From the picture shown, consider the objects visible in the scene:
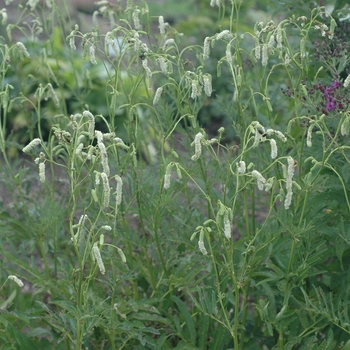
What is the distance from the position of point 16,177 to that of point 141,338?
0.89m

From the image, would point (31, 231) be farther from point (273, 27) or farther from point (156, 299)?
point (273, 27)

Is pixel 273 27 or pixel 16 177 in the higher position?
pixel 273 27

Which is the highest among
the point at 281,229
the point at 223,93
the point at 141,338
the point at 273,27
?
the point at 273,27

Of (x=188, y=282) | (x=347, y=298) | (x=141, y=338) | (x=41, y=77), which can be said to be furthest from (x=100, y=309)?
(x=41, y=77)

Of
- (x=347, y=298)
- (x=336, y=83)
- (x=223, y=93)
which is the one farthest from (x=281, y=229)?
(x=223, y=93)

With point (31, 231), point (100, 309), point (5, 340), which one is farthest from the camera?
point (31, 231)

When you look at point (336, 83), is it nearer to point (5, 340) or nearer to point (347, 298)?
point (347, 298)

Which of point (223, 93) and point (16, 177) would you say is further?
point (223, 93)

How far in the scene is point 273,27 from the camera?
8.52 feet

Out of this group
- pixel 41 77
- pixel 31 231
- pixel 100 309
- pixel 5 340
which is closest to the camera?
pixel 100 309

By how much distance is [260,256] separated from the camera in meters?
2.54

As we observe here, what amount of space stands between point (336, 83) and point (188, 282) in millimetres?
897

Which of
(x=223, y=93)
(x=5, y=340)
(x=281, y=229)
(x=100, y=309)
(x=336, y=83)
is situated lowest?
(x=223, y=93)

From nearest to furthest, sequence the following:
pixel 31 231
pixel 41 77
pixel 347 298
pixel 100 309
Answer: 1. pixel 100 309
2. pixel 347 298
3. pixel 31 231
4. pixel 41 77
